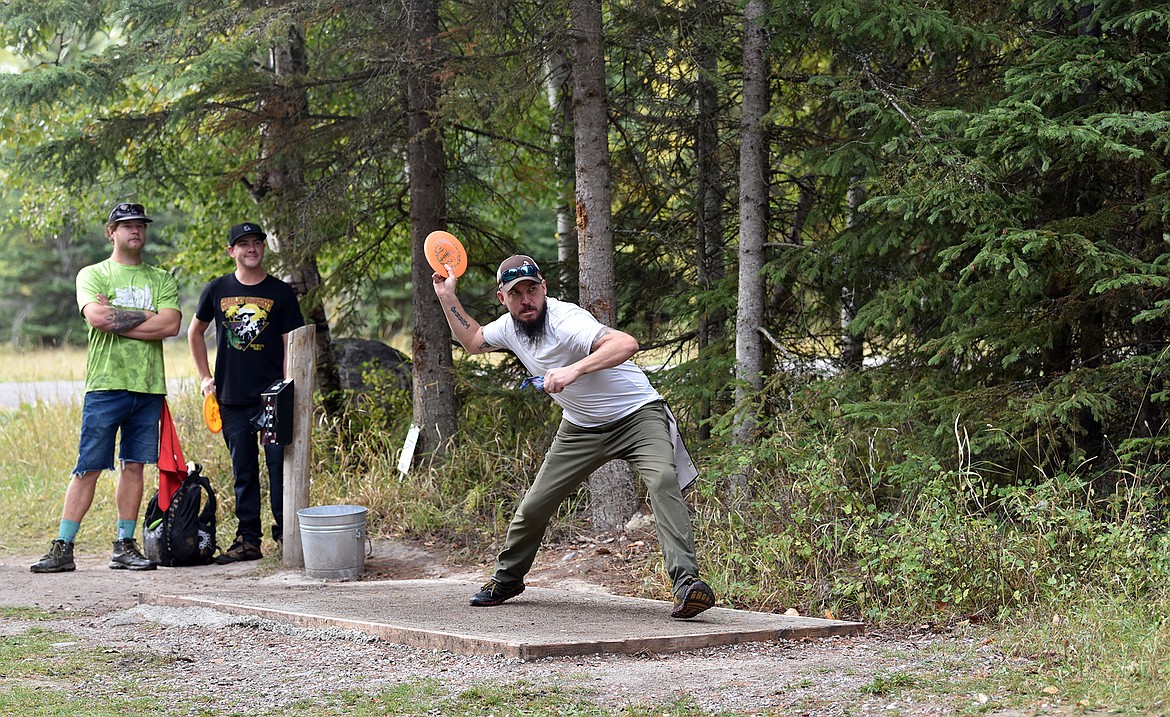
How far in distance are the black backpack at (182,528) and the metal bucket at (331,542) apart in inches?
37.0

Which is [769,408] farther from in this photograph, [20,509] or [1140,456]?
[20,509]

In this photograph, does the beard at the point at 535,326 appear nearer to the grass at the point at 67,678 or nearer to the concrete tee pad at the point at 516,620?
the concrete tee pad at the point at 516,620

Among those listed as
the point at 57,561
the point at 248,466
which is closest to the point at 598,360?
the point at 248,466

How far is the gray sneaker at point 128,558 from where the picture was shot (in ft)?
27.8

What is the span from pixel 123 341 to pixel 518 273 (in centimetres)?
377

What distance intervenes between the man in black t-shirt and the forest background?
117 cm

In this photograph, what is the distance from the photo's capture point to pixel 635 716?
4293mm

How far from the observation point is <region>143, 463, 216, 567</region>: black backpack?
8.47 m

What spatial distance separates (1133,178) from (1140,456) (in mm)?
1681

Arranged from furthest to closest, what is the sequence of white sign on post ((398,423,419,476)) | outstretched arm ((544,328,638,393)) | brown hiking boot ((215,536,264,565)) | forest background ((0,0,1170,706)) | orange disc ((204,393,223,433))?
white sign on post ((398,423,419,476)) < brown hiking boot ((215,536,264,565)) < orange disc ((204,393,223,433)) < forest background ((0,0,1170,706)) < outstretched arm ((544,328,638,393))

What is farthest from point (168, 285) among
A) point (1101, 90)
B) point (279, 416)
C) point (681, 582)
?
point (1101, 90)

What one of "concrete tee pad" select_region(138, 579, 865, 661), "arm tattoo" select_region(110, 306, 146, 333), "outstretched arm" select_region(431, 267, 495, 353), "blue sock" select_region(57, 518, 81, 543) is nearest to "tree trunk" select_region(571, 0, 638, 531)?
"outstretched arm" select_region(431, 267, 495, 353)

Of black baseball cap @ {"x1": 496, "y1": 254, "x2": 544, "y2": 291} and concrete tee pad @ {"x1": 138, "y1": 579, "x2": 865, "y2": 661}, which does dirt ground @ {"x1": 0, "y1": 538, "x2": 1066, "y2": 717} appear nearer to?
concrete tee pad @ {"x1": 138, "y1": 579, "x2": 865, "y2": 661}

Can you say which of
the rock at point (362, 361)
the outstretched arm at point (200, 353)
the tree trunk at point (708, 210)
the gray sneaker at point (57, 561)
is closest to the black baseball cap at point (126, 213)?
the outstretched arm at point (200, 353)
